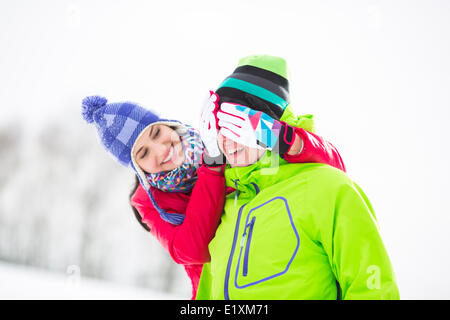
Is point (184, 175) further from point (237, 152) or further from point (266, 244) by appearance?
point (266, 244)

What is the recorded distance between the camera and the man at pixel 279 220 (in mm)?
827

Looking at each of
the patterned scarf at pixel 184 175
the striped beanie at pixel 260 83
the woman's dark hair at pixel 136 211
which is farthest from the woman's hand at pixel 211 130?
the woman's dark hair at pixel 136 211

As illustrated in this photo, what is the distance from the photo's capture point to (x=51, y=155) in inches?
188

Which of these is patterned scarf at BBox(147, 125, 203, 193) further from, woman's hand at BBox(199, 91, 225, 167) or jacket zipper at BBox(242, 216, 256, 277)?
jacket zipper at BBox(242, 216, 256, 277)

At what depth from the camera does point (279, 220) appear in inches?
37.9

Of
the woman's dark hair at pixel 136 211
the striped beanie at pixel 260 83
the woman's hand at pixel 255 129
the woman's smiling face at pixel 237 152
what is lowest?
the woman's dark hair at pixel 136 211

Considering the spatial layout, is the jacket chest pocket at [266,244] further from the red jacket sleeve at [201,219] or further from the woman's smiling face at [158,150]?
the woman's smiling face at [158,150]

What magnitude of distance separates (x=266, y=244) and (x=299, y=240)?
9 centimetres

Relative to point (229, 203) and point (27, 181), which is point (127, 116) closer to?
point (229, 203)

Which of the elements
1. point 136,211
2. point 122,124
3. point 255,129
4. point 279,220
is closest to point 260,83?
point 255,129

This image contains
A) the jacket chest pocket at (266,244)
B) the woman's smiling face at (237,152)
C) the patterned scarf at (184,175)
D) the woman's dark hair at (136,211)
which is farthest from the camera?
the woman's dark hair at (136,211)

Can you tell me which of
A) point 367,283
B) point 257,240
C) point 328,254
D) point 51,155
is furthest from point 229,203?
point 51,155

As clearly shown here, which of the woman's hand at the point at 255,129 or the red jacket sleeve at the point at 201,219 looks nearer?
the woman's hand at the point at 255,129
